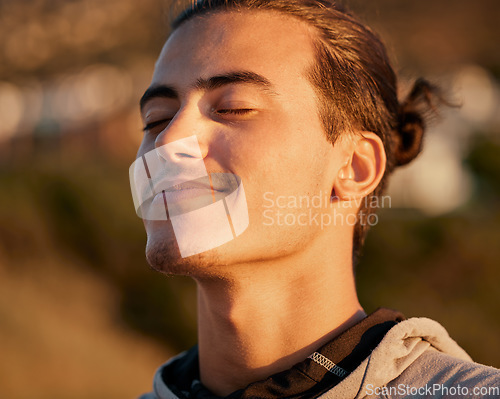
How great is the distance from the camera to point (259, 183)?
1861 millimetres

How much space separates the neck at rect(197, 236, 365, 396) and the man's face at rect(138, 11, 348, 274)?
11 centimetres

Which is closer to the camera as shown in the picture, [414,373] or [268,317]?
[414,373]

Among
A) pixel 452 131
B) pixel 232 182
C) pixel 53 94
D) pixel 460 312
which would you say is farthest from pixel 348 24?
pixel 53 94

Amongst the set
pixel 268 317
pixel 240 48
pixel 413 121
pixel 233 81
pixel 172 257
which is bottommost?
pixel 268 317

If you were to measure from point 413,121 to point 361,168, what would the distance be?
22.6 inches

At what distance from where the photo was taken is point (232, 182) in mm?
1855

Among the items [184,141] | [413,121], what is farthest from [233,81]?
[413,121]

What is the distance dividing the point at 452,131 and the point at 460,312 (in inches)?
333

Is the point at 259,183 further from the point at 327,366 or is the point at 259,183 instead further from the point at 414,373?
the point at 414,373

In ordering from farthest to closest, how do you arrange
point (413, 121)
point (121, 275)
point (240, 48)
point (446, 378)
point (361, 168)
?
point (121, 275) → point (413, 121) → point (361, 168) → point (240, 48) → point (446, 378)

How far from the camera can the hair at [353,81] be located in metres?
2.13

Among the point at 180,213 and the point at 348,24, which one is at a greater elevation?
the point at 348,24

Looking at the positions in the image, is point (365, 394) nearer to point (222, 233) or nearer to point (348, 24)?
point (222, 233)

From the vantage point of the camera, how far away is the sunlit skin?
1.86 metres
